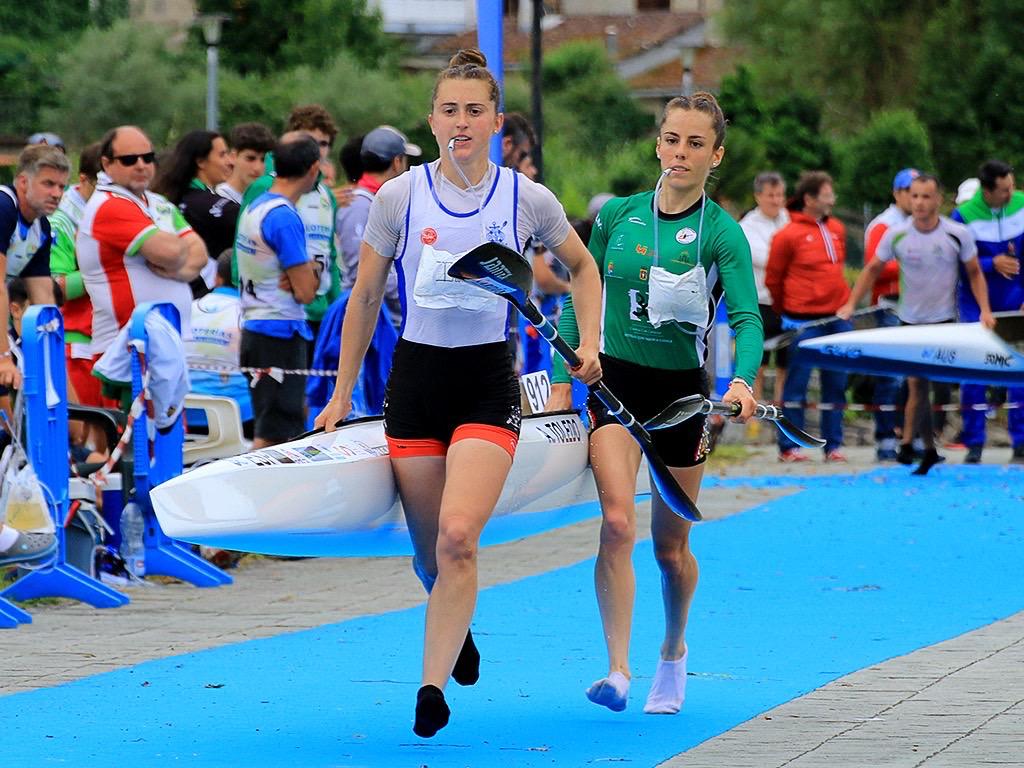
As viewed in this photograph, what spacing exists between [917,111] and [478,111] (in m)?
43.2

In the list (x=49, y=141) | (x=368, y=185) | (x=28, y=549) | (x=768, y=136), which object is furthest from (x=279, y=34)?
(x=28, y=549)

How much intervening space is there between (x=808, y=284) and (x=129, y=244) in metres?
8.05

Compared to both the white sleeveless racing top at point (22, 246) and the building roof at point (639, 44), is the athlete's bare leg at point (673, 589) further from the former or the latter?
the building roof at point (639, 44)

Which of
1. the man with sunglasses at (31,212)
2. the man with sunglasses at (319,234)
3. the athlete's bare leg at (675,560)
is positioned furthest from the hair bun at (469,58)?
the man with sunglasses at (319,234)

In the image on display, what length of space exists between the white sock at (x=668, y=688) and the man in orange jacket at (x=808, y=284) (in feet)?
32.2

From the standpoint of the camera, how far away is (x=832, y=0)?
53.8 meters

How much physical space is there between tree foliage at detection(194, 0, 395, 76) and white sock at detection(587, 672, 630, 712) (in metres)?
53.0

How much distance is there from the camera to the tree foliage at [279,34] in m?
58.5

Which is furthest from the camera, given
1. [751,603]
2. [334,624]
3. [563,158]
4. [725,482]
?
[563,158]

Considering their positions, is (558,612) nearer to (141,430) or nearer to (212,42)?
(141,430)

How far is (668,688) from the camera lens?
6.45 meters

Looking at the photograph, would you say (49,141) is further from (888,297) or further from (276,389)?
(888,297)

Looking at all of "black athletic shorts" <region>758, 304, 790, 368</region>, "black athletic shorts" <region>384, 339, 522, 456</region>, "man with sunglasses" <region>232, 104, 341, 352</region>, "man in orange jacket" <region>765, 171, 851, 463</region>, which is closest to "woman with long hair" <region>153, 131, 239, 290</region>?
"man with sunglasses" <region>232, 104, 341, 352</region>

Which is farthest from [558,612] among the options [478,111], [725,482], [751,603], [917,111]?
[917,111]
